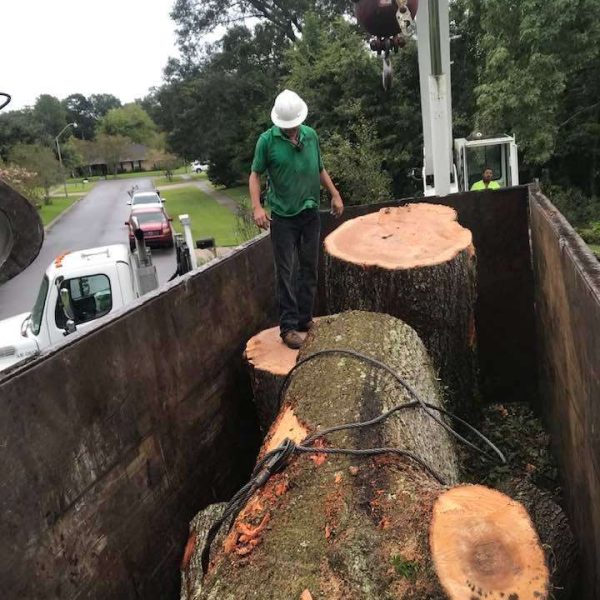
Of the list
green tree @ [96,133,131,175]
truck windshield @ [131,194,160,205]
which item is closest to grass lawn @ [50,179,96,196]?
green tree @ [96,133,131,175]

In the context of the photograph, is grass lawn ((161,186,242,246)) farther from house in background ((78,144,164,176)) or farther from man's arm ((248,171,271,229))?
house in background ((78,144,164,176))

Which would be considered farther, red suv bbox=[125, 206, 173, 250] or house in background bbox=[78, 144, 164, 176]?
house in background bbox=[78, 144, 164, 176]

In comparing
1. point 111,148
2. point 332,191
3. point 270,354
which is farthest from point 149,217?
point 111,148

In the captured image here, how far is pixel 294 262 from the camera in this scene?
13.9 feet

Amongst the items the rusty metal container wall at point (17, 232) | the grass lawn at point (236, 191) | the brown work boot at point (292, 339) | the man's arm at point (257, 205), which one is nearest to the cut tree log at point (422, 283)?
the brown work boot at point (292, 339)

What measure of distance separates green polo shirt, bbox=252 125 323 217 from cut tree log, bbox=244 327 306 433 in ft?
2.93

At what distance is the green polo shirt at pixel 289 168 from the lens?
12.9 feet

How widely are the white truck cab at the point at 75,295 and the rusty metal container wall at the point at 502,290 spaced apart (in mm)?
2706

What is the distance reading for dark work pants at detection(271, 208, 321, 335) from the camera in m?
4.05

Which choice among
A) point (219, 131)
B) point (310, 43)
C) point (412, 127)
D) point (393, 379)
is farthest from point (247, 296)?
point (219, 131)

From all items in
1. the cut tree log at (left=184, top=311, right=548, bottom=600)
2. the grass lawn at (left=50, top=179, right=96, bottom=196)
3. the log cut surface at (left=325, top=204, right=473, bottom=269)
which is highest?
the log cut surface at (left=325, top=204, right=473, bottom=269)

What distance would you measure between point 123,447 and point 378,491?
107 cm

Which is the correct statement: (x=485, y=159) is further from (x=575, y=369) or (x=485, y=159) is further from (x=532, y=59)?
(x=575, y=369)

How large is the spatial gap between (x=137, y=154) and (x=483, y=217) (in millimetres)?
96964
